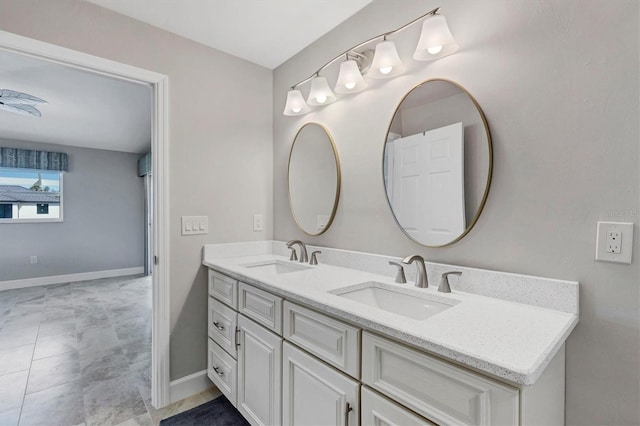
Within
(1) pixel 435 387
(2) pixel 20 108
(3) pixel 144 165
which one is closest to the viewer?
(1) pixel 435 387

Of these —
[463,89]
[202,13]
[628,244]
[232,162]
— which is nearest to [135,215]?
[232,162]

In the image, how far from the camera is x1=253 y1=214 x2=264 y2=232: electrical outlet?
2.33m

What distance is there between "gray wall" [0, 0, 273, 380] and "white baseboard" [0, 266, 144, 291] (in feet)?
15.0

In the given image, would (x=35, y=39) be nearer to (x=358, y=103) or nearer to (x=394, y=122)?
(x=358, y=103)

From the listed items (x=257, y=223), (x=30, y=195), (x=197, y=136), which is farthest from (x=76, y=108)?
(x=257, y=223)

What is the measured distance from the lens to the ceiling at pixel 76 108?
2588mm

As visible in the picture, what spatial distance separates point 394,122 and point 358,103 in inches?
12.4

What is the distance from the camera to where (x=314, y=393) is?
1193mm

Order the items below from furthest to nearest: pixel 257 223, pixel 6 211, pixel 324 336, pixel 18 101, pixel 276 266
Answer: pixel 6 211 → pixel 18 101 → pixel 257 223 → pixel 276 266 → pixel 324 336

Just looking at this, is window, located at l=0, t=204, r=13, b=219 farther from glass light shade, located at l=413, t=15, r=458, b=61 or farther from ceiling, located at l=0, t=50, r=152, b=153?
glass light shade, located at l=413, t=15, r=458, b=61

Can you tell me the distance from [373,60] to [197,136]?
1203 millimetres

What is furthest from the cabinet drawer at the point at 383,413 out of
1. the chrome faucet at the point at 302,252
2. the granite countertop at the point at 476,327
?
the chrome faucet at the point at 302,252

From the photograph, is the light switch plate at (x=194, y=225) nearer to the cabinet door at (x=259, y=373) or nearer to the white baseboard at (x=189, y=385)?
the cabinet door at (x=259, y=373)

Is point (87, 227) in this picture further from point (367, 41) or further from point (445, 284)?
point (445, 284)
